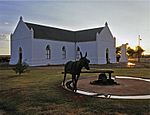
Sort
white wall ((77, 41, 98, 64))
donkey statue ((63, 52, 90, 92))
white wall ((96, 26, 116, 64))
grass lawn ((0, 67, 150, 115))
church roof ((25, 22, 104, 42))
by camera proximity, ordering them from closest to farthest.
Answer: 1. grass lawn ((0, 67, 150, 115))
2. donkey statue ((63, 52, 90, 92))
3. church roof ((25, 22, 104, 42))
4. white wall ((77, 41, 98, 64))
5. white wall ((96, 26, 116, 64))

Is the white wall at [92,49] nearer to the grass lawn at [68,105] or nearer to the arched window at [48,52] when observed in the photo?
the arched window at [48,52]

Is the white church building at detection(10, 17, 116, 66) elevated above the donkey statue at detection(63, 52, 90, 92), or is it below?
above

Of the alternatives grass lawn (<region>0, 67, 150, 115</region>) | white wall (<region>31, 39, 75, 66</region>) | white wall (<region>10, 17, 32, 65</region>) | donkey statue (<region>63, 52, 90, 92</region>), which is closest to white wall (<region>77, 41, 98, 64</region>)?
white wall (<region>31, 39, 75, 66</region>)

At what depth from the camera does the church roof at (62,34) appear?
115 ft

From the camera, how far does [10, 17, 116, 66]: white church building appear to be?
111 ft

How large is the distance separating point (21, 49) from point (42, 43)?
4.37 m

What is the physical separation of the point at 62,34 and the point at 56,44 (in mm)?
4195

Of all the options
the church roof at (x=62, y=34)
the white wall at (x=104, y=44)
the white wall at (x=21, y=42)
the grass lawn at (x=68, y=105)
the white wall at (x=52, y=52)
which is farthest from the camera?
the white wall at (x=104, y=44)

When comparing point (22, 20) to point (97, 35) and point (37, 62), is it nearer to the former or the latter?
point (37, 62)

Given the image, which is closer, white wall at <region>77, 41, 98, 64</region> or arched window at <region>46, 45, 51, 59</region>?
arched window at <region>46, 45, 51, 59</region>

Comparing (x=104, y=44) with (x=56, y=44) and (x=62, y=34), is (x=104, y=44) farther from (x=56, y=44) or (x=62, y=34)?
(x=56, y=44)

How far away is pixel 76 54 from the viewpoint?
4025 centimetres

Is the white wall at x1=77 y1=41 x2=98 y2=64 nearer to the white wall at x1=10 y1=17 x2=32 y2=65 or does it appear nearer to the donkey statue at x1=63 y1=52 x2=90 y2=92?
the white wall at x1=10 y1=17 x2=32 y2=65

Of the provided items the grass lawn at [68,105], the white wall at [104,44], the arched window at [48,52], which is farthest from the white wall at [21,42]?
the grass lawn at [68,105]
